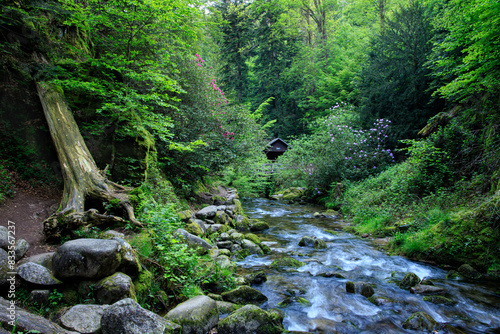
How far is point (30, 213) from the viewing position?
4.75m

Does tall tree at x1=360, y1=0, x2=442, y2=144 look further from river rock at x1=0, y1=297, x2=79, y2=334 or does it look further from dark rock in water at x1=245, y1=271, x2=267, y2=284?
river rock at x1=0, y1=297, x2=79, y2=334

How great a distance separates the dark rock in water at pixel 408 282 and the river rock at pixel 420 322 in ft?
3.78

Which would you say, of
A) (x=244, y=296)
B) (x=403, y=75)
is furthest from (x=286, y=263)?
(x=403, y=75)

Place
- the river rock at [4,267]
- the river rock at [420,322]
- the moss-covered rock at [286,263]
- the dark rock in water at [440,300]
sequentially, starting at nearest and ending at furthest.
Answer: the river rock at [4,267]
the river rock at [420,322]
the dark rock in water at [440,300]
the moss-covered rock at [286,263]

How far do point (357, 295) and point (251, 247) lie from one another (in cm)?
316

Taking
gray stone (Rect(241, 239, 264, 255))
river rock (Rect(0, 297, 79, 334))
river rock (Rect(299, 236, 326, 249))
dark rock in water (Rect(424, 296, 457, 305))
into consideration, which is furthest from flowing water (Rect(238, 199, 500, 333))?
river rock (Rect(0, 297, 79, 334))

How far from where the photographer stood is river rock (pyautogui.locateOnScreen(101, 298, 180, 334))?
2.70 m

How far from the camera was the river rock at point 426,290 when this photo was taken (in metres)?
4.96

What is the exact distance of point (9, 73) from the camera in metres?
6.09

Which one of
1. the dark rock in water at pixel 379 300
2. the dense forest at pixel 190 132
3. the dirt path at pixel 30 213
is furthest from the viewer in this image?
the dense forest at pixel 190 132

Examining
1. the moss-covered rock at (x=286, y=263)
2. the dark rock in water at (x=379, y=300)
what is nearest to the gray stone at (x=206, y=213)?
the moss-covered rock at (x=286, y=263)

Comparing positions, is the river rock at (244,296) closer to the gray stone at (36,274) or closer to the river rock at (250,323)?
the river rock at (250,323)

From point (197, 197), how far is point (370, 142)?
9823 millimetres

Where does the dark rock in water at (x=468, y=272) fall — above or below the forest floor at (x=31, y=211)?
below
